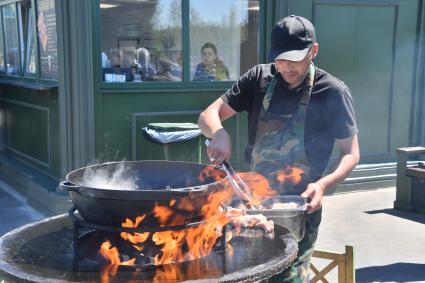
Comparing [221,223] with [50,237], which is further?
[50,237]

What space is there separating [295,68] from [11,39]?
21.7 feet

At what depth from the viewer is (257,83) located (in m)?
2.86

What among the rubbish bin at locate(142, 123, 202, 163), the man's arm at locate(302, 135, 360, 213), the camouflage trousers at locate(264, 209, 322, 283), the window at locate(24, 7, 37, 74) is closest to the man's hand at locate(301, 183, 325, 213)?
the man's arm at locate(302, 135, 360, 213)

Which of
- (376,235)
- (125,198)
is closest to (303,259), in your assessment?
(125,198)

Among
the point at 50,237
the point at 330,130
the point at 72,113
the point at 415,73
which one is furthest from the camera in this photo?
the point at 415,73

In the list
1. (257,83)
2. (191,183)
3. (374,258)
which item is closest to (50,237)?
(191,183)

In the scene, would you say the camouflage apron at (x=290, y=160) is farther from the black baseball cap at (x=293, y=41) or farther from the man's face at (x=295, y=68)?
the black baseball cap at (x=293, y=41)

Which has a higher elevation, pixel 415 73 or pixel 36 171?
pixel 415 73

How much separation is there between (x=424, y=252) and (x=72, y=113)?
388cm

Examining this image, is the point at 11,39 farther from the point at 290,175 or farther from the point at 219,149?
the point at 290,175

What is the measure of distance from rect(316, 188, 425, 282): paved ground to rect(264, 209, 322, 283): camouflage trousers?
180 centimetres

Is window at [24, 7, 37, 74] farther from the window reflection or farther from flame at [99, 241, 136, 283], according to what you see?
flame at [99, 241, 136, 283]

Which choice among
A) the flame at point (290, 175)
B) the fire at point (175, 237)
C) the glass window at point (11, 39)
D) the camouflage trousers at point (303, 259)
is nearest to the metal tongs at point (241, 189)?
the fire at point (175, 237)

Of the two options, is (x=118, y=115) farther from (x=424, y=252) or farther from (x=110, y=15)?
(x=424, y=252)
